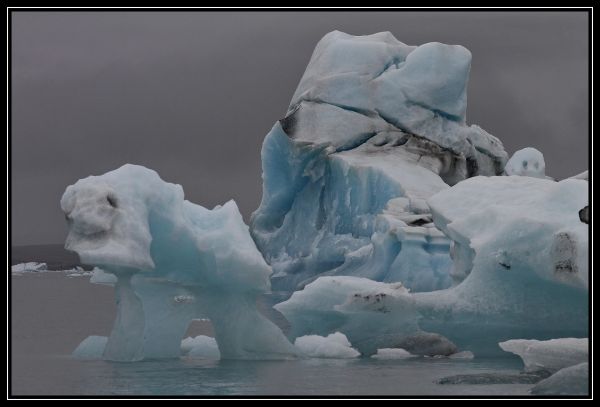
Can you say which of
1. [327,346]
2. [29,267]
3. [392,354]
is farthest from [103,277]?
[29,267]

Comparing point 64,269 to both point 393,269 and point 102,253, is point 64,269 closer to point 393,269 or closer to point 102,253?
point 393,269

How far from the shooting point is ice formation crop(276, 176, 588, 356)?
11.8 m

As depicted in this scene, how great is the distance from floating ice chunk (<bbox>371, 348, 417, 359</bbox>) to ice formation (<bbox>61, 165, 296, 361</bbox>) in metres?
1.27

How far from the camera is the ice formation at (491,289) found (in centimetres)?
1184

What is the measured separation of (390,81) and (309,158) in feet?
7.43

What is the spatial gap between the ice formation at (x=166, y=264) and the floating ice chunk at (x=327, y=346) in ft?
1.35

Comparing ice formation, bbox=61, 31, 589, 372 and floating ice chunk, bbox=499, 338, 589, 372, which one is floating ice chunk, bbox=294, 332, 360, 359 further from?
floating ice chunk, bbox=499, 338, 589, 372

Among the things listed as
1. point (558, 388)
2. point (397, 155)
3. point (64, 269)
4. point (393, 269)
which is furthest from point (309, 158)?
point (64, 269)

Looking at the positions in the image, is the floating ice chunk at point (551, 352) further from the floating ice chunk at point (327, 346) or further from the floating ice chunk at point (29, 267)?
the floating ice chunk at point (29, 267)

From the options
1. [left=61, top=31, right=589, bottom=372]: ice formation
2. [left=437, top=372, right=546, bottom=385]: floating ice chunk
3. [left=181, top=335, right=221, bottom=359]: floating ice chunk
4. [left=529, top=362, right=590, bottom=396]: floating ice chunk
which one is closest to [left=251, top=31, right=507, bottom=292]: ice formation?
[left=61, top=31, right=589, bottom=372]: ice formation

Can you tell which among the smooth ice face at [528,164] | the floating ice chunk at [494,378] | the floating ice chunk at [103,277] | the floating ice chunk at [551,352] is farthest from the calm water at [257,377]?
the smooth ice face at [528,164]

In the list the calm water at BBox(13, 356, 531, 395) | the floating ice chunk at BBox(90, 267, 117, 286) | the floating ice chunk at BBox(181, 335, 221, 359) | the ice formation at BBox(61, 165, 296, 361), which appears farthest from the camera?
the floating ice chunk at BBox(90, 267, 117, 286)

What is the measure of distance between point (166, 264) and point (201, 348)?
1327 millimetres

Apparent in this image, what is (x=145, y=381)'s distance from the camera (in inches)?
393
